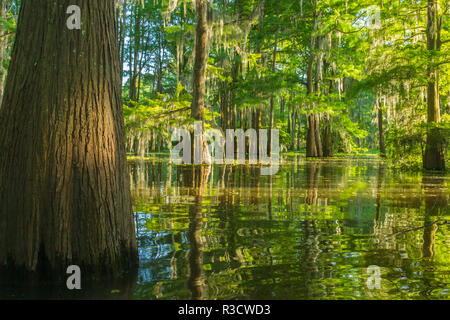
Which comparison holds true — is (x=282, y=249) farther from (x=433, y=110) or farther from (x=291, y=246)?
(x=433, y=110)

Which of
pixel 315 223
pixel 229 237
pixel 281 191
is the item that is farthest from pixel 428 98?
pixel 229 237

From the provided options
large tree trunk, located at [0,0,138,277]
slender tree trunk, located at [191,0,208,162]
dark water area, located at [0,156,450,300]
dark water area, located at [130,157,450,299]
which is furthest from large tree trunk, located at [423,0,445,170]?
large tree trunk, located at [0,0,138,277]

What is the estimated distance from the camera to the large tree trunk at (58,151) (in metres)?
3.59

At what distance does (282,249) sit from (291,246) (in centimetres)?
18

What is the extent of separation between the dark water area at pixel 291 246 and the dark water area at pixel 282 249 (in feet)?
0.04

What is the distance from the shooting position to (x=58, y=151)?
11.8 ft

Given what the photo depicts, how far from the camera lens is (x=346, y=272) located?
12.9 ft

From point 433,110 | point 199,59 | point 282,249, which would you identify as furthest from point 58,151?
point 433,110

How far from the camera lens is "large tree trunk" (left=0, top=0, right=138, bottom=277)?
11.8 ft

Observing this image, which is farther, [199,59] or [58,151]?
[199,59]

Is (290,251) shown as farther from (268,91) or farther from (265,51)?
(265,51)
